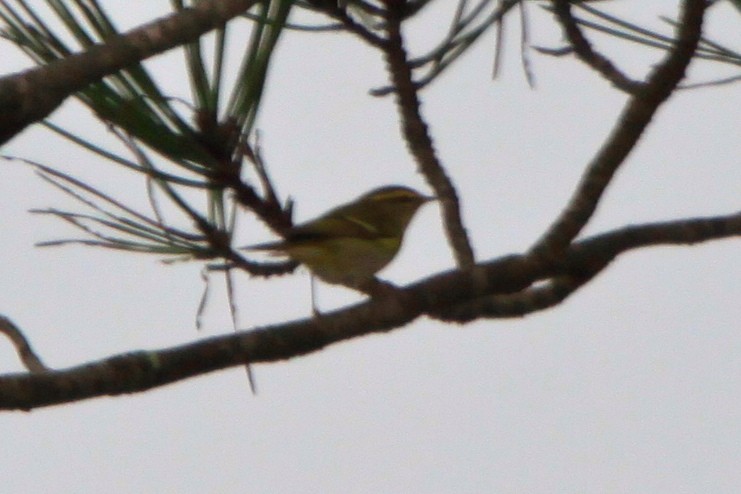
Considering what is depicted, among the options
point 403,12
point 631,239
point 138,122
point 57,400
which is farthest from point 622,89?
point 57,400

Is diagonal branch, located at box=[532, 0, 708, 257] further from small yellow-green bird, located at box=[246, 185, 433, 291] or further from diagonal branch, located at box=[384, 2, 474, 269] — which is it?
small yellow-green bird, located at box=[246, 185, 433, 291]

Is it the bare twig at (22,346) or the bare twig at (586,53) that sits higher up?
the bare twig at (586,53)

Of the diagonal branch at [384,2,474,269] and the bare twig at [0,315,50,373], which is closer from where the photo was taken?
the bare twig at [0,315,50,373]

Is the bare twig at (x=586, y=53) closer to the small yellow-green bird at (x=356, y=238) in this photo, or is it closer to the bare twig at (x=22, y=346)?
the small yellow-green bird at (x=356, y=238)

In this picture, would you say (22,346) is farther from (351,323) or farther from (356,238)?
(356,238)

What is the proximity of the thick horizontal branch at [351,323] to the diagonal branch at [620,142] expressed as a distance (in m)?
0.05

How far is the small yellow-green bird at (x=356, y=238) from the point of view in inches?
112

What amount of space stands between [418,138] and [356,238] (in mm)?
1225

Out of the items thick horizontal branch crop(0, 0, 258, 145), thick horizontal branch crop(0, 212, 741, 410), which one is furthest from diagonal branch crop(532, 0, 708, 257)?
thick horizontal branch crop(0, 0, 258, 145)

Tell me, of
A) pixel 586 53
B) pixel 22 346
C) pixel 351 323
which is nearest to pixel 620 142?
pixel 586 53

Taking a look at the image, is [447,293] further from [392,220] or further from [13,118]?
[392,220]

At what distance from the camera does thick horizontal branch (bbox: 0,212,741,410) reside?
5.15ft

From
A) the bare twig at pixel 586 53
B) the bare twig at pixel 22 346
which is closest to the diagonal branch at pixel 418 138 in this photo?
the bare twig at pixel 586 53

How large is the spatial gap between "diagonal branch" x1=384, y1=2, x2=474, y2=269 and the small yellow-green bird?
19 cm
